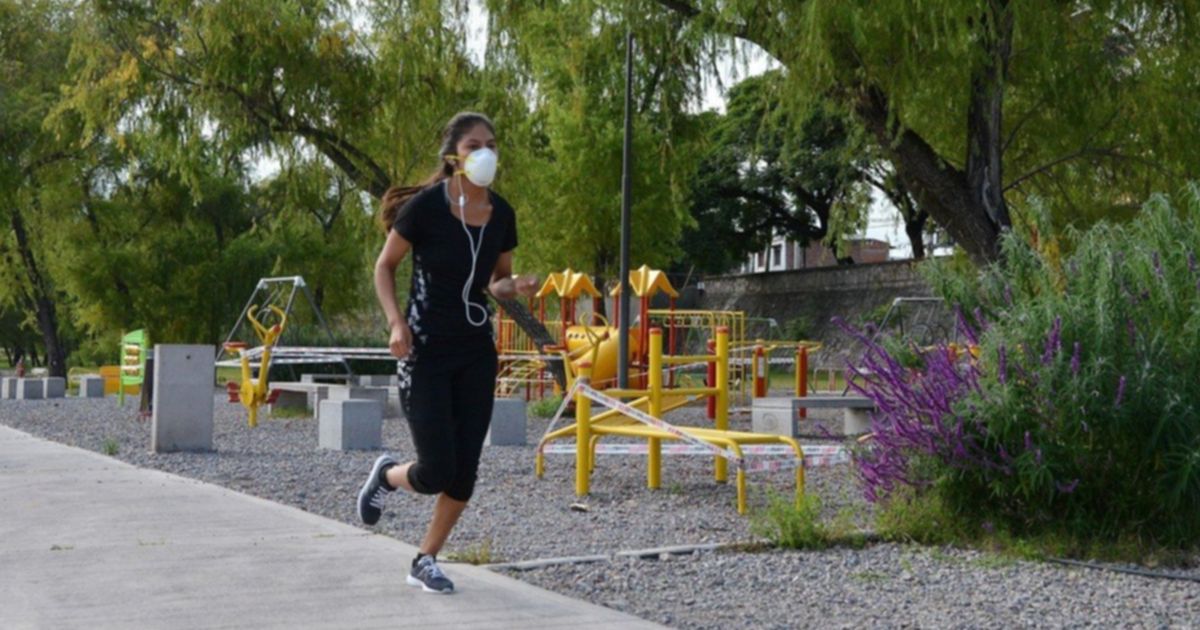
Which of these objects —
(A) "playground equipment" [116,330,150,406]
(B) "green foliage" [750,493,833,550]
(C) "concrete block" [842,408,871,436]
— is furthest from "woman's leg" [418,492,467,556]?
(A) "playground equipment" [116,330,150,406]

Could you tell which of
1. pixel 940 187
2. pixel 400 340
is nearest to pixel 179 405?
pixel 940 187

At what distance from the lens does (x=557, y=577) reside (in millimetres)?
6801

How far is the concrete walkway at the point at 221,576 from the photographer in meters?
5.60

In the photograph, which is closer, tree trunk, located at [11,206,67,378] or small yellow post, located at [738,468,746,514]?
small yellow post, located at [738,468,746,514]

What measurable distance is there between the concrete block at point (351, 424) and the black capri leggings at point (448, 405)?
841cm

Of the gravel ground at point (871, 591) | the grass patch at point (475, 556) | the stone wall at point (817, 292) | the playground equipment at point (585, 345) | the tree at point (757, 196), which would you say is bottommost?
the gravel ground at point (871, 591)

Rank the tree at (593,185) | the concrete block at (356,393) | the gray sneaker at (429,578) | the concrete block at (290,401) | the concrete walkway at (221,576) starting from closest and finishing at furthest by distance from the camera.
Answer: the concrete walkway at (221,576) → the gray sneaker at (429,578) → the concrete block at (356,393) → the concrete block at (290,401) → the tree at (593,185)

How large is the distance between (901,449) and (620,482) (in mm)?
3549

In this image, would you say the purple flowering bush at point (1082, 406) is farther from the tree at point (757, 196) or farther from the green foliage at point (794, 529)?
the tree at point (757, 196)

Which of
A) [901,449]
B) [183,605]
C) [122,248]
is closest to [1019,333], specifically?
[901,449]

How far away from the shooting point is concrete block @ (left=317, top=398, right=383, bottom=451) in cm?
1458

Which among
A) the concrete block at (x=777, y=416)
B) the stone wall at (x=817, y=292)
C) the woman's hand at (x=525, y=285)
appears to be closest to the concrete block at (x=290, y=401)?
the concrete block at (x=777, y=416)

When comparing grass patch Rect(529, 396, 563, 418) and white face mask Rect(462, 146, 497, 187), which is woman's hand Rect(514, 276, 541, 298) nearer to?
white face mask Rect(462, 146, 497, 187)

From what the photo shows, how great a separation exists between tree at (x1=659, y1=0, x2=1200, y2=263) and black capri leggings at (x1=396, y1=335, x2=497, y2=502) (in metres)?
6.60
